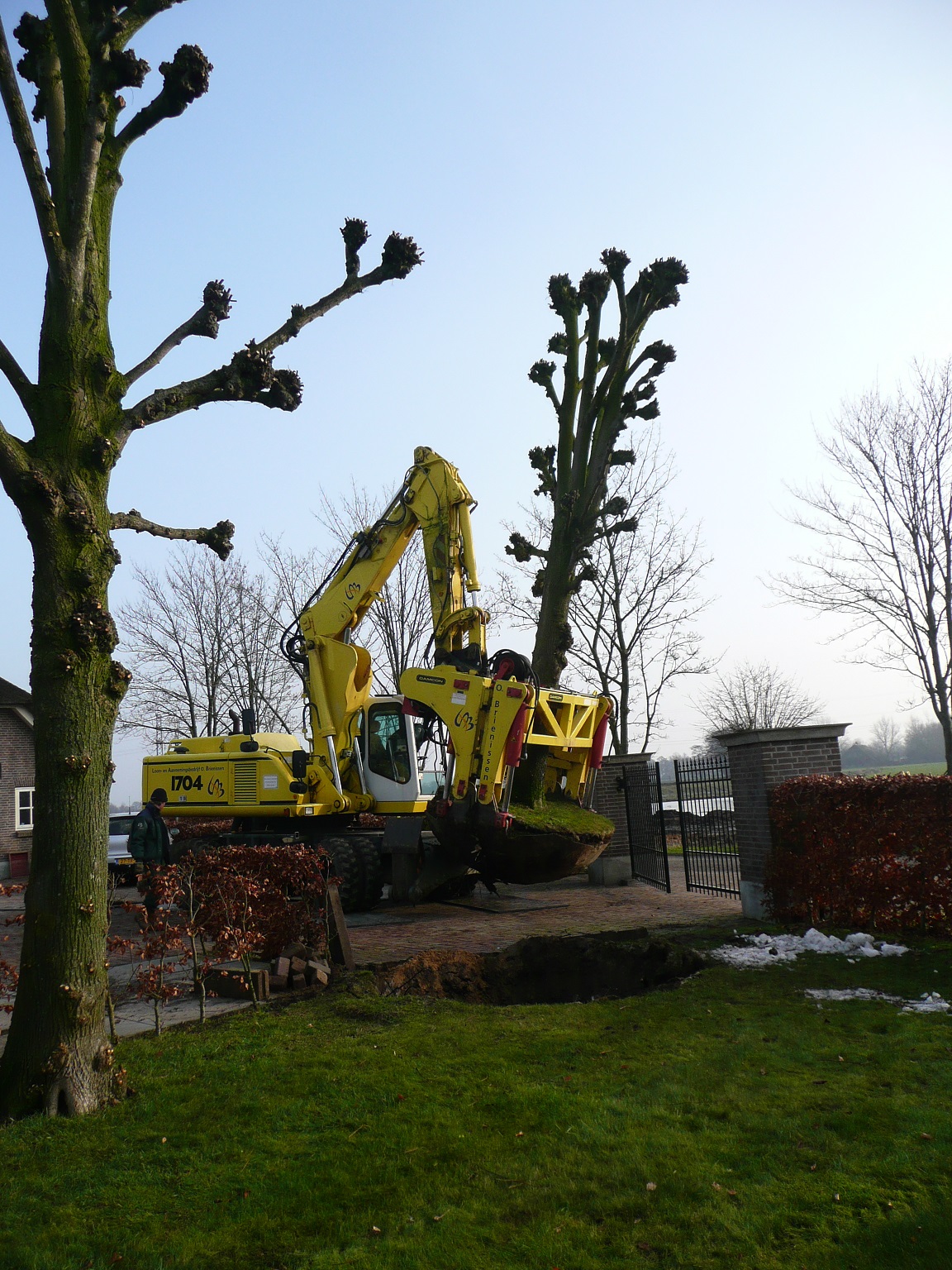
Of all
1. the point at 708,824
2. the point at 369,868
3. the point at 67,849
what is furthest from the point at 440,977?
the point at 708,824

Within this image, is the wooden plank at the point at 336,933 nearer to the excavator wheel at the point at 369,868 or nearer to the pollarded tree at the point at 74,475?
the pollarded tree at the point at 74,475

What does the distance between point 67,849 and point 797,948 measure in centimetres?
596

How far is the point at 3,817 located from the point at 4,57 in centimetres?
2469

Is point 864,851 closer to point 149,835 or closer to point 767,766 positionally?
point 767,766

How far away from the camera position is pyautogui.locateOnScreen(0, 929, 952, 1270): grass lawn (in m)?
3.20

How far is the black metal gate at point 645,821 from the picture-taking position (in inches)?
552

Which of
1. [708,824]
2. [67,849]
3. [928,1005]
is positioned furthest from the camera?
[708,824]

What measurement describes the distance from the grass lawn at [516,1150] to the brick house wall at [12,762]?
900 inches

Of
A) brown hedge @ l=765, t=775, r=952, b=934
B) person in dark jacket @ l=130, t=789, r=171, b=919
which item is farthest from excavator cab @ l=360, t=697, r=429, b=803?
brown hedge @ l=765, t=775, r=952, b=934

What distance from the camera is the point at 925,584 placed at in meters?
17.8

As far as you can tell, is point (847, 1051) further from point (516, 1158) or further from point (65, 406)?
point (65, 406)

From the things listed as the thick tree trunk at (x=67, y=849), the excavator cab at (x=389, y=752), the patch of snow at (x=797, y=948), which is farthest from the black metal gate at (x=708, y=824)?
the thick tree trunk at (x=67, y=849)

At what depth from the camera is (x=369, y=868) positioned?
12.4 m

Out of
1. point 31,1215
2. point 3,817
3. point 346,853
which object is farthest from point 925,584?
point 3,817
